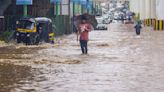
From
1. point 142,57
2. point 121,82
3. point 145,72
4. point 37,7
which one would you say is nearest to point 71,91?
point 121,82

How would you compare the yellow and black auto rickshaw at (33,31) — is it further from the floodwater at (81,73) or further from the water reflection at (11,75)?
the water reflection at (11,75)

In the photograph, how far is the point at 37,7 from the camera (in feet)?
153

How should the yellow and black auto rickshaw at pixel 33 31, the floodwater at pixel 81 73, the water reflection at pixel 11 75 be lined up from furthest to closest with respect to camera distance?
the yellow and black auto rickshaw at pixel 33 31 < the water reflection at pixel 11 75 < the floodwater at pixel 81 73

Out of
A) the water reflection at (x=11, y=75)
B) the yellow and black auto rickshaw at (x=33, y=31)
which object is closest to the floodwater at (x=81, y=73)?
the water reflection at (x=11, y=75)

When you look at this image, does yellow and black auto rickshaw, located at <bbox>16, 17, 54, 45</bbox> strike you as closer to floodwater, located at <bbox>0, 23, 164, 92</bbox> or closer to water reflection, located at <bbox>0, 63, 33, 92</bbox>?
floodwater, located at <bbox>0, 23, 164, 92</bbox>

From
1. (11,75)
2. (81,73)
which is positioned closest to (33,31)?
(81,73)

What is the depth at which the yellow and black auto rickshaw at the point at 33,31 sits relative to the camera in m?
32.2

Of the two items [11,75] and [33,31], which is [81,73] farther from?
[33,31]

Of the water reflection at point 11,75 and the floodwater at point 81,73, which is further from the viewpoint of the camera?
the water reflection at point 11,75

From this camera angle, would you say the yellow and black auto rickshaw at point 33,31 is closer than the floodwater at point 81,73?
No

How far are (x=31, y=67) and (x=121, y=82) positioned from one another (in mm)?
4796

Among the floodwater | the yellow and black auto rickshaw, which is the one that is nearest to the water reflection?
the floodwater

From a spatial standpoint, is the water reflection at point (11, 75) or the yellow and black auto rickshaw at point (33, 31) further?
the yellow and black auto rickshaw at point (33, 31)

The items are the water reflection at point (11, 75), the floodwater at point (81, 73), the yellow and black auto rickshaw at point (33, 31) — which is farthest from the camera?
the yellow and black auto rickshaw at point (33, 31)
